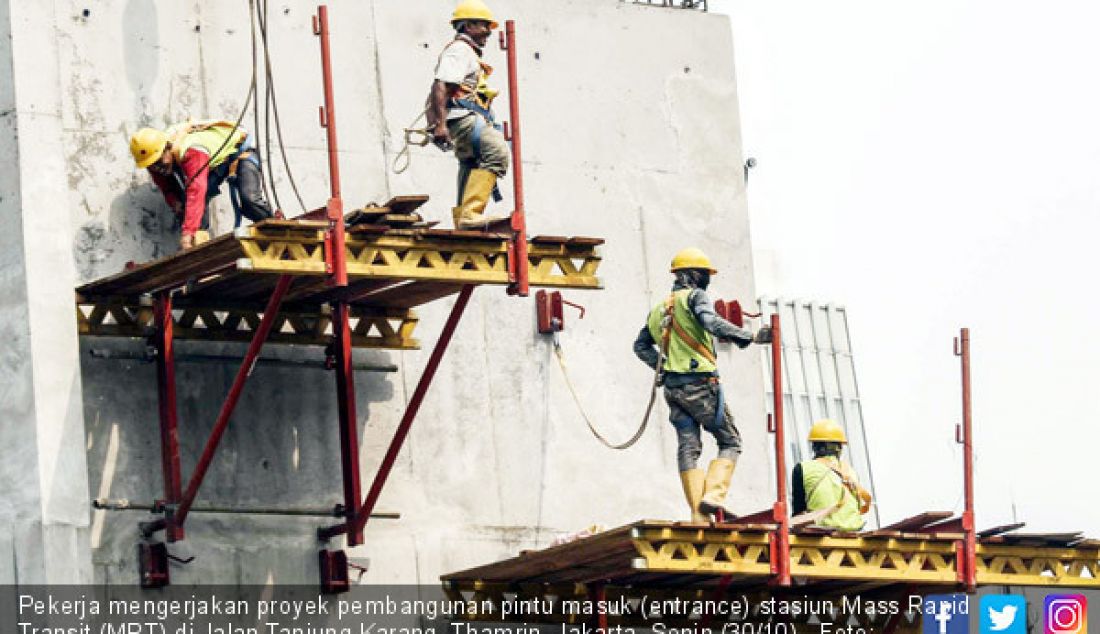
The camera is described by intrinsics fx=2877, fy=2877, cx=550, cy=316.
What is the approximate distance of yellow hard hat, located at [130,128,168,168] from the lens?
83.2ft

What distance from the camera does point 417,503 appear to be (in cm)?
2702

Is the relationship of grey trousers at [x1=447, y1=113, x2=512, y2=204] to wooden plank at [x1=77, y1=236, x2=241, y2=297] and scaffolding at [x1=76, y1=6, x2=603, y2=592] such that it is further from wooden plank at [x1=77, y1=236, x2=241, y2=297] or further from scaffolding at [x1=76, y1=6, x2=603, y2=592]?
wooden plank at [x1=77, y1=236, x2=241, y2=297]

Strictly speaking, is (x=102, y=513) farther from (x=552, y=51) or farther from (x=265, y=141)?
(x=552, y=51)

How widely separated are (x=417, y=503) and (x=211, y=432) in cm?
230

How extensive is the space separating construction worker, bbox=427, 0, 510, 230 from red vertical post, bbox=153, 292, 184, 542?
270 centimetres

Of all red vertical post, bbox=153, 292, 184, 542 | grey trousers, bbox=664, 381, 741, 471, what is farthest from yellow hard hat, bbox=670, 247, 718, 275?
red vertical post, bbox=153, 292, 184, 542

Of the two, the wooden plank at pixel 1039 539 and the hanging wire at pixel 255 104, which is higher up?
the hanging wire at pixel 255 104

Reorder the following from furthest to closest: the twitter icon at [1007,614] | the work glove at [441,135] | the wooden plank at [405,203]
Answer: the twitter icon at [1007,614], the work glove at [441,135], the wooden plank at [405,203]

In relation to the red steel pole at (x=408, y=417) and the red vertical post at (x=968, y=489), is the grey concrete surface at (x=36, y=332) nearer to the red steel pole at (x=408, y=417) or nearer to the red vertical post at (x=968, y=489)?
the red steel pole at (x=408, y=417)

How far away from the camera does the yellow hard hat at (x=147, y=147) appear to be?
25.4 meters

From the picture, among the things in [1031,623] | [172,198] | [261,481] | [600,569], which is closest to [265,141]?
[172,198]

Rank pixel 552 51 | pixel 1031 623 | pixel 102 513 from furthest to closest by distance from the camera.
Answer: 1. pixel 1031 623
2. pixel 552 51
3. pixel 102 513

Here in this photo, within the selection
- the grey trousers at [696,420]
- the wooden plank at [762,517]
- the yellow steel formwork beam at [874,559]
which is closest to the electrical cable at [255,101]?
the grey trousers at [696,420]

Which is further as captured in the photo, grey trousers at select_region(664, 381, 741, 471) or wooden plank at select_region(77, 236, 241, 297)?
grey trousers at select_region(664, 381, 741, 471)
